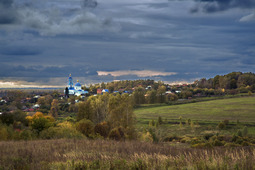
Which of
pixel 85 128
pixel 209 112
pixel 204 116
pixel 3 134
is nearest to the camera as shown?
pixel 3 134

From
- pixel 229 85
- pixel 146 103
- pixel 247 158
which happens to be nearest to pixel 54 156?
pixel 247 158

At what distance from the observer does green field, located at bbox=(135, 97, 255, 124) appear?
103 metres

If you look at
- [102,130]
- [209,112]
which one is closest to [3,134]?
[102,130]

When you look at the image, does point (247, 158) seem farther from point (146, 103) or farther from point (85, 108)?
point (146, 103)

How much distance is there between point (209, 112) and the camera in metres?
114

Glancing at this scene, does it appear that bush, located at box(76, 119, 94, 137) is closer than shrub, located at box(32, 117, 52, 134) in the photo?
Yes

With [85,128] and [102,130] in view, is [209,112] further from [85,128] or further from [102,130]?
[85,128]

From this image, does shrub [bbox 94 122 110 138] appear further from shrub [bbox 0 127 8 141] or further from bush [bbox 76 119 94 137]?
shrub [bbox 0 127 8 141]

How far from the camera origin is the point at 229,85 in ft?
622

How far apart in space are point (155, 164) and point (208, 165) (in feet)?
5.76

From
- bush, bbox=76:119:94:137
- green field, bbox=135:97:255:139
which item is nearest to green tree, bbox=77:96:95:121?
bush, bbox=76:119:94:137

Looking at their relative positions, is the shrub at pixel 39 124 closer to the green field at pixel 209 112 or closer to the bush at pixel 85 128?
the bush at pixel 85 128

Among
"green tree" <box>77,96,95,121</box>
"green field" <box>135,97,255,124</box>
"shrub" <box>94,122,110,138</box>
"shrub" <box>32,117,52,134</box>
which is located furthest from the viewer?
"green field" <box>135,97,255,124</box>

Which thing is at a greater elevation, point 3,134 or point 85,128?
point 3,134
